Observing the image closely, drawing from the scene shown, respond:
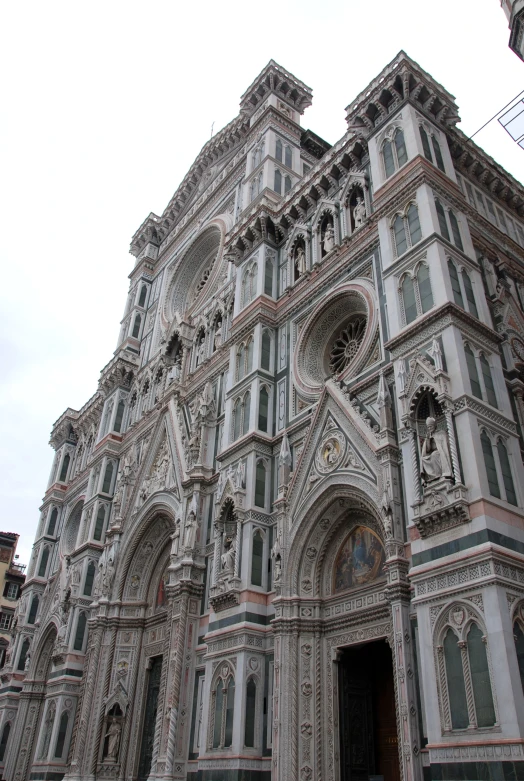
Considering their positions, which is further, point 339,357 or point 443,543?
point 339,357

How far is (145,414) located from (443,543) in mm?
19525

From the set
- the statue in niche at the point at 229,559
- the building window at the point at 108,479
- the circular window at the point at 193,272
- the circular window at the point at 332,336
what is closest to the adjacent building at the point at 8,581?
the building window at the point at 108,479

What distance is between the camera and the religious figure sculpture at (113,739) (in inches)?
866

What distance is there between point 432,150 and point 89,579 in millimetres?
21166

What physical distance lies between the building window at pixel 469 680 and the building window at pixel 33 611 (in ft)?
92.1

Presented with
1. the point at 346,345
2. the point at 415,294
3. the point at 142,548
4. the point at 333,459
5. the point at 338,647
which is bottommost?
the point at 338,647

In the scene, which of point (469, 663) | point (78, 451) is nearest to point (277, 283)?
point (469, 663)

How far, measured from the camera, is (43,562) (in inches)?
1433

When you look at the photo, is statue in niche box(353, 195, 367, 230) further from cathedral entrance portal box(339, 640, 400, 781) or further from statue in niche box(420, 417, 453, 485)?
cathedral entrance portal box(339, 640, 400, 781)

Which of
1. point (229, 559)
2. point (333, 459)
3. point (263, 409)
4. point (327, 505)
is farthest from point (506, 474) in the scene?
point (263, 409)

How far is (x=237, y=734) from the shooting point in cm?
1517

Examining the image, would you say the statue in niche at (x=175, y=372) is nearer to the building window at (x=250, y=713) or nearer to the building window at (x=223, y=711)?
the building window at (x=223, y=711)

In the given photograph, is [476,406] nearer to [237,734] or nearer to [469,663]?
[469,663]

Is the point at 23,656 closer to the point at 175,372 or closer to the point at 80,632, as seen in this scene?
the point at 80,632
